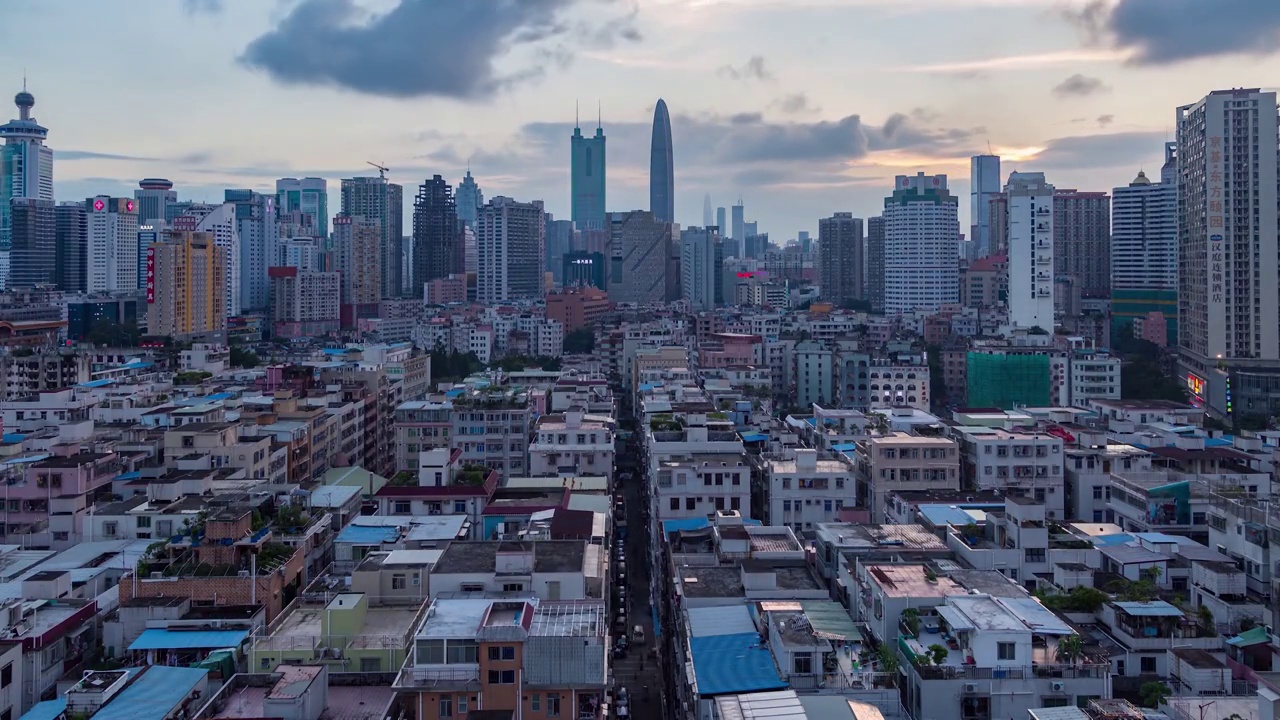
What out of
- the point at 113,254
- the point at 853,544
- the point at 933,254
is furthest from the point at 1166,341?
the point at 113,254

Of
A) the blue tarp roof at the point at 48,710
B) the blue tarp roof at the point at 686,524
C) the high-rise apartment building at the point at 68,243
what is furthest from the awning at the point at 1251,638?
the high-rise apartment building at the point at 68,243

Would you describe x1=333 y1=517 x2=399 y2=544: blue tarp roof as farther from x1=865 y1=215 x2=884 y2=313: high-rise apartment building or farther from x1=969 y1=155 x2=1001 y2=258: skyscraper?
x1=969 y1=155 x2=1001 y2=258: skyscraper

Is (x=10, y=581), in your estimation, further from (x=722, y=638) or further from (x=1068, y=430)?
(x=1068, y=430)

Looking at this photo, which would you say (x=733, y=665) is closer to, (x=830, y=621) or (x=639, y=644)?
(x=830, y=621)

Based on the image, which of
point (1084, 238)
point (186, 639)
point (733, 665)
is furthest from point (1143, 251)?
point (186, 639)

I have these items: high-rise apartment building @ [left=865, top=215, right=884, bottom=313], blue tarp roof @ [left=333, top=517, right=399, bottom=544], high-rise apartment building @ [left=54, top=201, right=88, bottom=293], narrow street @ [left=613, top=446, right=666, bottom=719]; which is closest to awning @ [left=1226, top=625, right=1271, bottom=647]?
narrow street @ [left=613, top=446, right=666, bottom=719]
